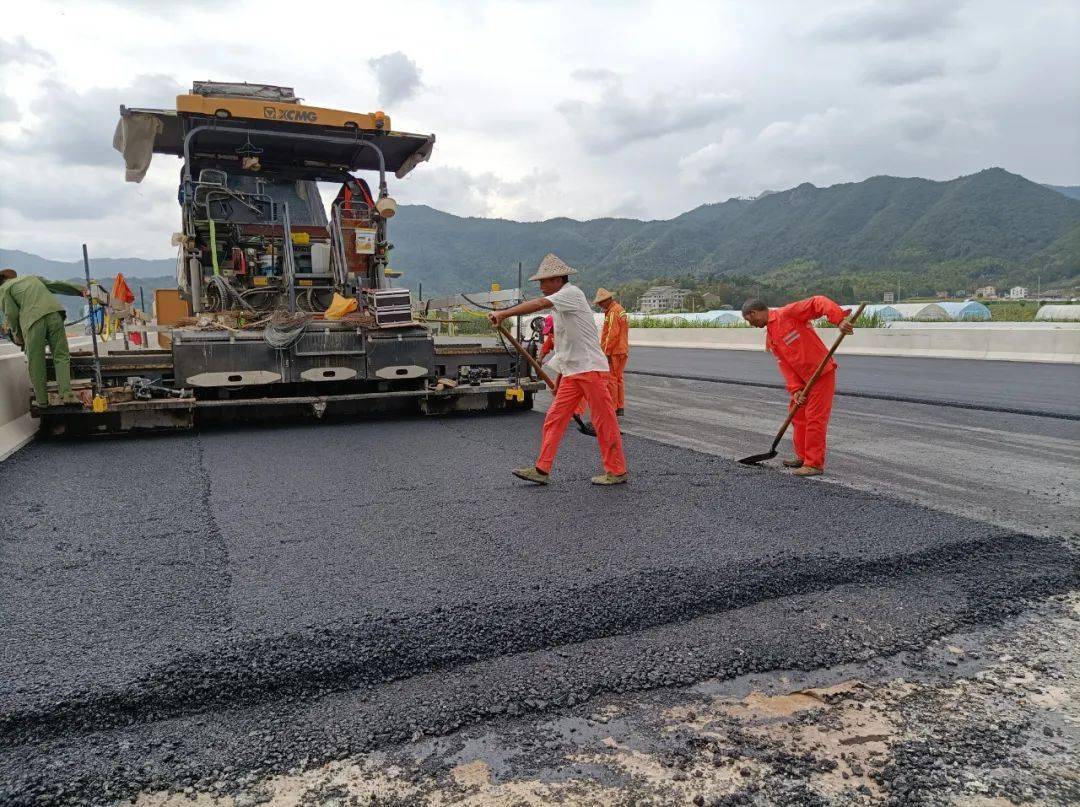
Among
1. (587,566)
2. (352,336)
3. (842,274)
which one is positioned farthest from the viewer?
(842,274)

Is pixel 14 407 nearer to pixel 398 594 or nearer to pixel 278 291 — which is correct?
pixel 278 291

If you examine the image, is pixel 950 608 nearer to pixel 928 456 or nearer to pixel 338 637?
pixel 338 637

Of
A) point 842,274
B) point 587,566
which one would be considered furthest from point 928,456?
point 842,274

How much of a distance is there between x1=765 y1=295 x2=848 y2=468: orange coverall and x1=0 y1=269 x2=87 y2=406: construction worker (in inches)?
215

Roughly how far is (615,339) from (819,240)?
350 feet

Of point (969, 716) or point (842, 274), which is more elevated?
point (842, 274)

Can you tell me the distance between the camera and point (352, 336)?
690 centimetres

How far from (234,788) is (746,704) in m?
1.36

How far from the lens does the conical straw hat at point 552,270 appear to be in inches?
193

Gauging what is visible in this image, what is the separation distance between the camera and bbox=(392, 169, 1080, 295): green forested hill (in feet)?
262

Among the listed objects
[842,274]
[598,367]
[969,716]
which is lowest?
[969,716]

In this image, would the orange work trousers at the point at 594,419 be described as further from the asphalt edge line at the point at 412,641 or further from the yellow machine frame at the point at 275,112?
the yellow machine frame at the point at 275,112

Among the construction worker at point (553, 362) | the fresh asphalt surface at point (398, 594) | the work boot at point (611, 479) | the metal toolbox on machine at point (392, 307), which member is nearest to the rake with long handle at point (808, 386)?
the fresh asphalt surface at point (398, 594)

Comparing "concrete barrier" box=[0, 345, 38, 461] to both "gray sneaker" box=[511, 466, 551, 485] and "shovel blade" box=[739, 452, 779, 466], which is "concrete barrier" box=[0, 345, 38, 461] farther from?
"shovel blade" box=[739, 452, 779, 466]
